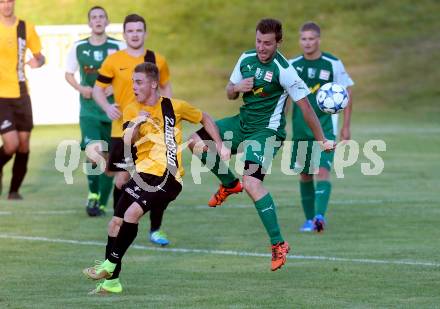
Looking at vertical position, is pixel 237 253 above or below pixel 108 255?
below

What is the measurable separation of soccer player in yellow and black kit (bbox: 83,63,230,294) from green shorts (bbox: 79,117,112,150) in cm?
493

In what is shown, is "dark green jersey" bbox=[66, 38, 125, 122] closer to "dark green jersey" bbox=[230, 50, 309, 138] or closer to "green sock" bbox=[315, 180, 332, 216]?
"green sock" bbox=[315, 180, 332, 216]

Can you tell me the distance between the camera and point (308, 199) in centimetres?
1360

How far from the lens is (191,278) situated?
400 inches

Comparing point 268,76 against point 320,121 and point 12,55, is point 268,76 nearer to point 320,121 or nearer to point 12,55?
point 320,121

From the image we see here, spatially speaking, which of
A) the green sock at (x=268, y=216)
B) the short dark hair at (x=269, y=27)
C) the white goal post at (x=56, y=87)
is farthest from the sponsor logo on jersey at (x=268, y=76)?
the white goal post at (x=56, y=87)

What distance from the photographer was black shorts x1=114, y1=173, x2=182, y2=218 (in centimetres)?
944

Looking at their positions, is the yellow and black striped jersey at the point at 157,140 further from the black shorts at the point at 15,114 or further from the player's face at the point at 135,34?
the black shorts at the point at 15,114

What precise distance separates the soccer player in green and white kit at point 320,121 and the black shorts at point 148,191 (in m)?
3.78

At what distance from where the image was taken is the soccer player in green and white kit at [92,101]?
47.4 ft

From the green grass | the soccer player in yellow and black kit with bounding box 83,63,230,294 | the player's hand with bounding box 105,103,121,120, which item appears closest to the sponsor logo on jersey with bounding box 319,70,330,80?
the green grass

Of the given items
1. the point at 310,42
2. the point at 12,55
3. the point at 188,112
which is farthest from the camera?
the point at 12,55

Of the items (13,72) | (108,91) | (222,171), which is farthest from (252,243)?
(13,72)

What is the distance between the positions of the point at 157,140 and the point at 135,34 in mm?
3115
